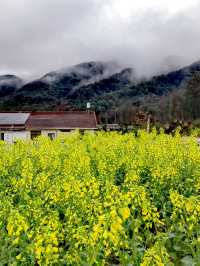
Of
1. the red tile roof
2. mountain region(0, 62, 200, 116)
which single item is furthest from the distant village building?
mountain region(0, 62, 200, 116)

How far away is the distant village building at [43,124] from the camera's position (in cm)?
3634

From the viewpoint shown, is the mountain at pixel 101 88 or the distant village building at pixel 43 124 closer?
the distant village building at pixel 43 124

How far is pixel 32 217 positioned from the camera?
4992 mm

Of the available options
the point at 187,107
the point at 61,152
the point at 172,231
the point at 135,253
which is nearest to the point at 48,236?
the point at 135,253

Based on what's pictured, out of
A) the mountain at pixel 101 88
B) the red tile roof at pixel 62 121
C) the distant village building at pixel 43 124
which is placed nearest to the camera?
the distant village building at pixel 43 124

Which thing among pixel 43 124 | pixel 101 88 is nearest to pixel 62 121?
pixel 43 124

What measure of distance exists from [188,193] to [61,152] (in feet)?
15.3

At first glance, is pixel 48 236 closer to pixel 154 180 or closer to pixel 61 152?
pixel 154 180

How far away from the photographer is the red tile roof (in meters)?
36.8

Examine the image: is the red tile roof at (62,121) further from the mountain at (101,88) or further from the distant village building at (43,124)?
the mountain at (101,88)

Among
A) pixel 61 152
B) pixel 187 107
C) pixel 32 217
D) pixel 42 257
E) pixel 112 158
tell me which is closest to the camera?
pixel 42 257

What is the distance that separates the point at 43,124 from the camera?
37406 mm

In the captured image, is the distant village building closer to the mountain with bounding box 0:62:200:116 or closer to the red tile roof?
the red tile roof

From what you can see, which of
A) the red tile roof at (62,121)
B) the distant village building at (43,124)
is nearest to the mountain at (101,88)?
the red tile roof at (62,121)
